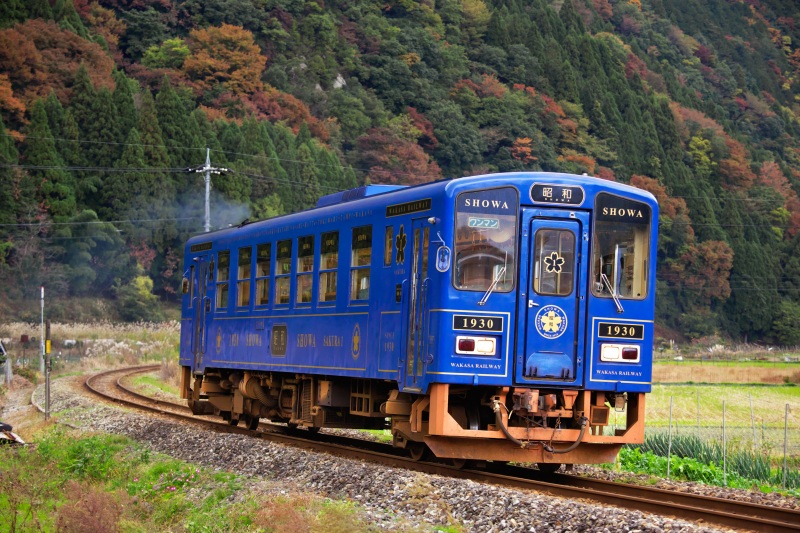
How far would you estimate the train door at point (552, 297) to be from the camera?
1243 cm

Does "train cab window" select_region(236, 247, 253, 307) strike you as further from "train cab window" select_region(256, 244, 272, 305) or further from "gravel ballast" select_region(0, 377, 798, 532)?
"gravel ballast" select_region(0, 377, 798, 532)

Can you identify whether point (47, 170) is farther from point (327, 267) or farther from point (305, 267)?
point (327, 267)

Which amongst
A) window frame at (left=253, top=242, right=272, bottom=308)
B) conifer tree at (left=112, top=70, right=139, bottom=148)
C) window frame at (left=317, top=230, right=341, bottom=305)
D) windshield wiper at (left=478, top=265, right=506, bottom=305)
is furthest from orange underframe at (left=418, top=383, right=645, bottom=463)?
conifer tree at (left=112, top=70, right=139, bottom=148)

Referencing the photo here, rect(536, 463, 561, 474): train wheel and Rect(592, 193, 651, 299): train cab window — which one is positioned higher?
Rect(592, 193, 651, 299): train cab window

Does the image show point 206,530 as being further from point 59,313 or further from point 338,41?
point 338,41

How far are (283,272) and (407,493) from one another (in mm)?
6097

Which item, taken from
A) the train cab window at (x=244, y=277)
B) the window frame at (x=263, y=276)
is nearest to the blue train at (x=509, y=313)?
the window frame at (x=263, y=276)

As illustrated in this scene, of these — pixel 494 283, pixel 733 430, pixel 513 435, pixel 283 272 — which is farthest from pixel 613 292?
pixel 733 430

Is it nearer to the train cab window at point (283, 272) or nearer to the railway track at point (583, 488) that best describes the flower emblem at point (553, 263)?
the railway track at point (583, 488)

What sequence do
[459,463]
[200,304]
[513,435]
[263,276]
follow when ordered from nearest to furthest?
1. [513,435]
2. [459,463]
3. [263,276]
4. [200,304]

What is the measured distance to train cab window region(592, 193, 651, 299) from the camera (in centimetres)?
1280

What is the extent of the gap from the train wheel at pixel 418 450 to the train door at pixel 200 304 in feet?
22.3

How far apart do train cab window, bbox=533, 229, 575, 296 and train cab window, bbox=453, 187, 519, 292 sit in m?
0.32

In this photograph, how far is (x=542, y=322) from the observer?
12.5 metres
